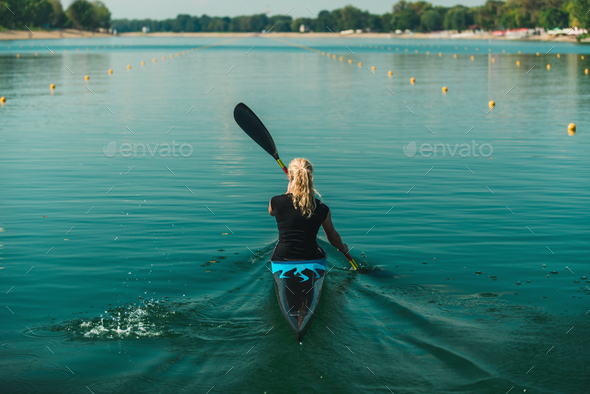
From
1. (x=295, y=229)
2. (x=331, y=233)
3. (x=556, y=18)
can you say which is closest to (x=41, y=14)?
(x=556, y=18)

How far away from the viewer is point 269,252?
10141mm

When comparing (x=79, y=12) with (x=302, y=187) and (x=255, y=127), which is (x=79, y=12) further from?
(x=302, y=187)

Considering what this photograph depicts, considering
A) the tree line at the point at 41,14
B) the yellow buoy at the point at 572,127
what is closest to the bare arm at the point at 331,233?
the yellow buoy at the point at 572,127

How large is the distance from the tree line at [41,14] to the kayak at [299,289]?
99568 millimetres

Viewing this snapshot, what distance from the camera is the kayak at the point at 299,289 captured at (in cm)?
673

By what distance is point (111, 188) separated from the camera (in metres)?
14.6

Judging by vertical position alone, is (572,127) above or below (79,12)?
below

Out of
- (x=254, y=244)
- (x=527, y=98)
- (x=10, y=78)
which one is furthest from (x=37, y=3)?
(x=254, y=244)

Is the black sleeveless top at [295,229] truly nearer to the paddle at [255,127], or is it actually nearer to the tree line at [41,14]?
the paddle at [255,127]

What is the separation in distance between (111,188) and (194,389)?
9.76 m

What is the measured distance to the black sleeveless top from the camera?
25.1 feet

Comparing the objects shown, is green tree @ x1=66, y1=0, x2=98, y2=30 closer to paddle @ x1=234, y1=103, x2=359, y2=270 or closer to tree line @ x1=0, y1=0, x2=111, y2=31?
tree line @ x1=0, y1=0, x2=111, y2=31

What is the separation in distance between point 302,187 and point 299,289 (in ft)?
4.23

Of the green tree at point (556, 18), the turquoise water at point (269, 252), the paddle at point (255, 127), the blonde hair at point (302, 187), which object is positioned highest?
the green tree at point (556, 18)
